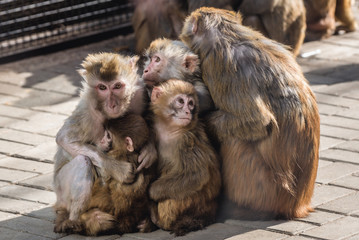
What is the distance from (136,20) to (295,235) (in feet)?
16.4

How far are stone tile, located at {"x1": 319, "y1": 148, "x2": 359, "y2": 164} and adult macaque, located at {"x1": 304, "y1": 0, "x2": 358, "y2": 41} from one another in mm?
3957

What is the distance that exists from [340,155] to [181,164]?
6.40ft

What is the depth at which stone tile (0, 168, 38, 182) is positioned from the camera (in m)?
6.43

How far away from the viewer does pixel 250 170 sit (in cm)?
538

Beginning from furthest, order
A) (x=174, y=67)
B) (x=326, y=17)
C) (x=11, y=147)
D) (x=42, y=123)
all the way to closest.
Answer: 1. (x=326, y=17)
2. (x=42, y=123)
3. (x=11, y=147)
4. (x=174, y=67)

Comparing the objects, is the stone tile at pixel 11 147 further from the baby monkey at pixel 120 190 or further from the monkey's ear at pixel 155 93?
the monkey's ear at pixel 155 93

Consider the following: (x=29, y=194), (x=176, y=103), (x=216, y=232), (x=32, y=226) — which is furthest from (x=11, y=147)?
(x=216, y=232)

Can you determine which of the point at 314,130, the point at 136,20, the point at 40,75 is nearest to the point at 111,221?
the point at 314,130

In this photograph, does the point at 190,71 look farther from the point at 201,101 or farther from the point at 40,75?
the point at 40,75

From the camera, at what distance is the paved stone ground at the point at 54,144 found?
543 centimetres

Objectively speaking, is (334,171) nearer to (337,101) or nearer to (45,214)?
(337,101)

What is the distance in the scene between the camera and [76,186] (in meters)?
5.28

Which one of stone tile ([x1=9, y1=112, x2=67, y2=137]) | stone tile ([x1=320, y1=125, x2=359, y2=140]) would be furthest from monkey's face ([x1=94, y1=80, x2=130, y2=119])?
stone tile ([x1=320, y1=125, x2=359, y2=140])

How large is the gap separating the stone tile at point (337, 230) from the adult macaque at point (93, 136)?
1116 mm
